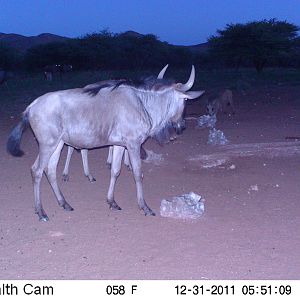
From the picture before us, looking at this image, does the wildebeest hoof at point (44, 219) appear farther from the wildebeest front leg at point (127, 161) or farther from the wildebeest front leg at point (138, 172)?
the wildebeest front leg at point (127, 161)

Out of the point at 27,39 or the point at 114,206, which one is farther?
the point at 27,39

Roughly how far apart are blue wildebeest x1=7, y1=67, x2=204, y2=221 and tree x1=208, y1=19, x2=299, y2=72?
3472 centimetres

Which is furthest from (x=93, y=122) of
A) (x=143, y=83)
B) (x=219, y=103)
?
(x=219, y=103)

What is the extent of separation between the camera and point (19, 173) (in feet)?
30.5

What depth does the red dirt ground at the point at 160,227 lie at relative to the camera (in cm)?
512

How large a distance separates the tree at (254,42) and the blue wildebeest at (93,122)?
34715 mm

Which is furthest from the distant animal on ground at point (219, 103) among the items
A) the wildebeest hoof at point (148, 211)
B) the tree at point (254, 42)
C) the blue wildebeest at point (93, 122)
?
the tree at point (254, 42)

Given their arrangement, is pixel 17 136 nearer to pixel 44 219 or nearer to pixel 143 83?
pixel 44 219

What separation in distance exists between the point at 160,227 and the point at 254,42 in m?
38.0

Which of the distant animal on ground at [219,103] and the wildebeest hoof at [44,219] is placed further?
the distant animal on ground at [219,103]

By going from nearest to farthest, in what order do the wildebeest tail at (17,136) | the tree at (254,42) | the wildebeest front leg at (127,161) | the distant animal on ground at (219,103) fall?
the wildebeest tail at (17,136)
the wildebeest front leg at (127,161)
the distant animal on ground at (219,103)
the tree at (254,42)

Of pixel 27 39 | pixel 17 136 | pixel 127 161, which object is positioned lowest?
pixel 127 161

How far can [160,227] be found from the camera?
6.38 m

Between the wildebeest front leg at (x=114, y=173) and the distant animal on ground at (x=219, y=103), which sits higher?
the distant animal on ground at (x=219, y=103)
